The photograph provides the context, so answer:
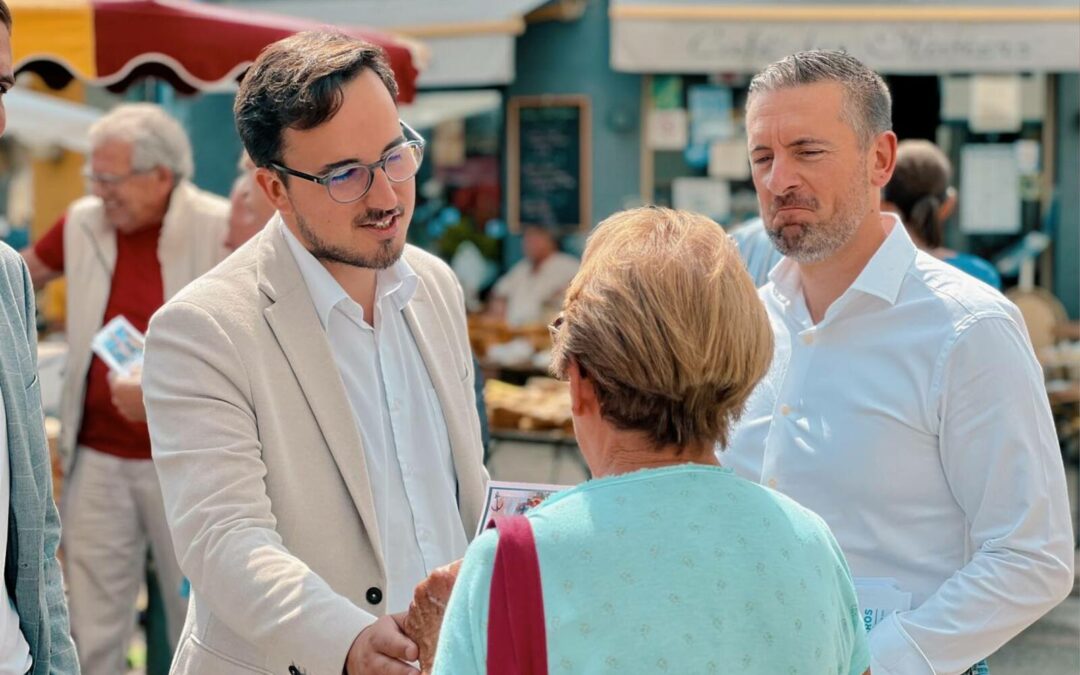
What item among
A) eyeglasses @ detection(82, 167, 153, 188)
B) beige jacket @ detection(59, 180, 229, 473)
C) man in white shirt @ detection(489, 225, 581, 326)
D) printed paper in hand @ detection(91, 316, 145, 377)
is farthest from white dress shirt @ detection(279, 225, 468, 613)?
man in white shirt @ detection(489, 225, 581, 326)

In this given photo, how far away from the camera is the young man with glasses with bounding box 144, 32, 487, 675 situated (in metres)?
2.18

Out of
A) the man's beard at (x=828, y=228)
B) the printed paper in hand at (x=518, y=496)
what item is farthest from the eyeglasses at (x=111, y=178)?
the printed paper in hand at (x=518, y=496)

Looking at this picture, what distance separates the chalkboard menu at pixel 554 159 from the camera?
1208 cm

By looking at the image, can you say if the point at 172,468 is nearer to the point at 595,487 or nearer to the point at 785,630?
the point at 595,487

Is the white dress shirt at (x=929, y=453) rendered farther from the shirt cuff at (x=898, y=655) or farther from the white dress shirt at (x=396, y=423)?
the white dress shirt at (x=396, y=423)

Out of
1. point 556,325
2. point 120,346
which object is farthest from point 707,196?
point 556,325

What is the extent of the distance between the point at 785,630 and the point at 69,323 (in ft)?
12.8

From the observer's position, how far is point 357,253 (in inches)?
94.7

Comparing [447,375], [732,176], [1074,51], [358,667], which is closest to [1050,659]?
[447,375]

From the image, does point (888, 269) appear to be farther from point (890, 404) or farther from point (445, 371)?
point (445, 371)

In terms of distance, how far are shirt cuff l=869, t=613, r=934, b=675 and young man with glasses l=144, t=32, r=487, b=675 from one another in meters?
0.78

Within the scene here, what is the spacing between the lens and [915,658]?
236cm

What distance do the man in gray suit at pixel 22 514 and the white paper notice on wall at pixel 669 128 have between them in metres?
9.73

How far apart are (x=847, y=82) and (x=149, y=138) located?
10.8 ft
